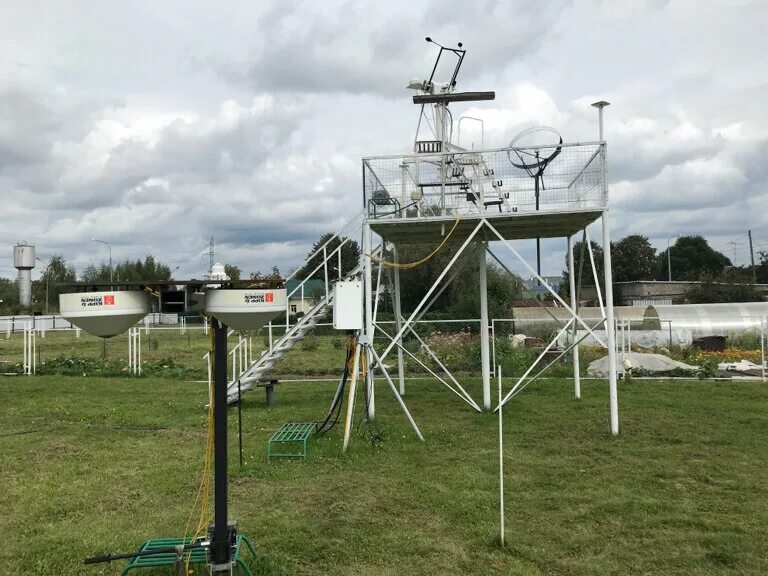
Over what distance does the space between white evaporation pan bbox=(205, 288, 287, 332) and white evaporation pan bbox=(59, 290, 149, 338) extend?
1.57 ft

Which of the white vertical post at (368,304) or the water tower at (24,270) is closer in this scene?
the water tower at (24,270)

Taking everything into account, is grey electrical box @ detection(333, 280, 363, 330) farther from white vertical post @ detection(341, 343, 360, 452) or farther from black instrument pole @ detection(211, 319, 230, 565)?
black instrument pole @ detection(211, 319, 230, 565)

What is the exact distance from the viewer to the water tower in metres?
7.69

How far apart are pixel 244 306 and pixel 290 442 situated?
18.3 ft

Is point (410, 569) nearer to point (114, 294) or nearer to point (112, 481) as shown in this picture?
point (114, 294)

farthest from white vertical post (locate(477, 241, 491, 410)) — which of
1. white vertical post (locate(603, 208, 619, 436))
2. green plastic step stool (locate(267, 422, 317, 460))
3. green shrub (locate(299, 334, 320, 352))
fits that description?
green shrub (locate(299, 334, 320, 352))

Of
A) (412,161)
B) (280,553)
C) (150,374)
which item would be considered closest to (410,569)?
(280,553)

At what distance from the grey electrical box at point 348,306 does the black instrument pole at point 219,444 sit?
4.96 meters

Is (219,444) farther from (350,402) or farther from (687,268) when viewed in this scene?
(687,268)

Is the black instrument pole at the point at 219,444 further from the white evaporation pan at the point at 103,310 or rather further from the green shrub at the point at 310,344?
the green shrub at the point at 310,344

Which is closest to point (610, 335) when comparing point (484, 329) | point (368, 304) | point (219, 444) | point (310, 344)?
point (484, 329)

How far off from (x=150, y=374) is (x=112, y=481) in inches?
527

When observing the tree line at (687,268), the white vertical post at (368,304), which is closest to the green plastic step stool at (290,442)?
the white vertical post at (368,304)

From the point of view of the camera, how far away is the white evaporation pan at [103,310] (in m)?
3.84
